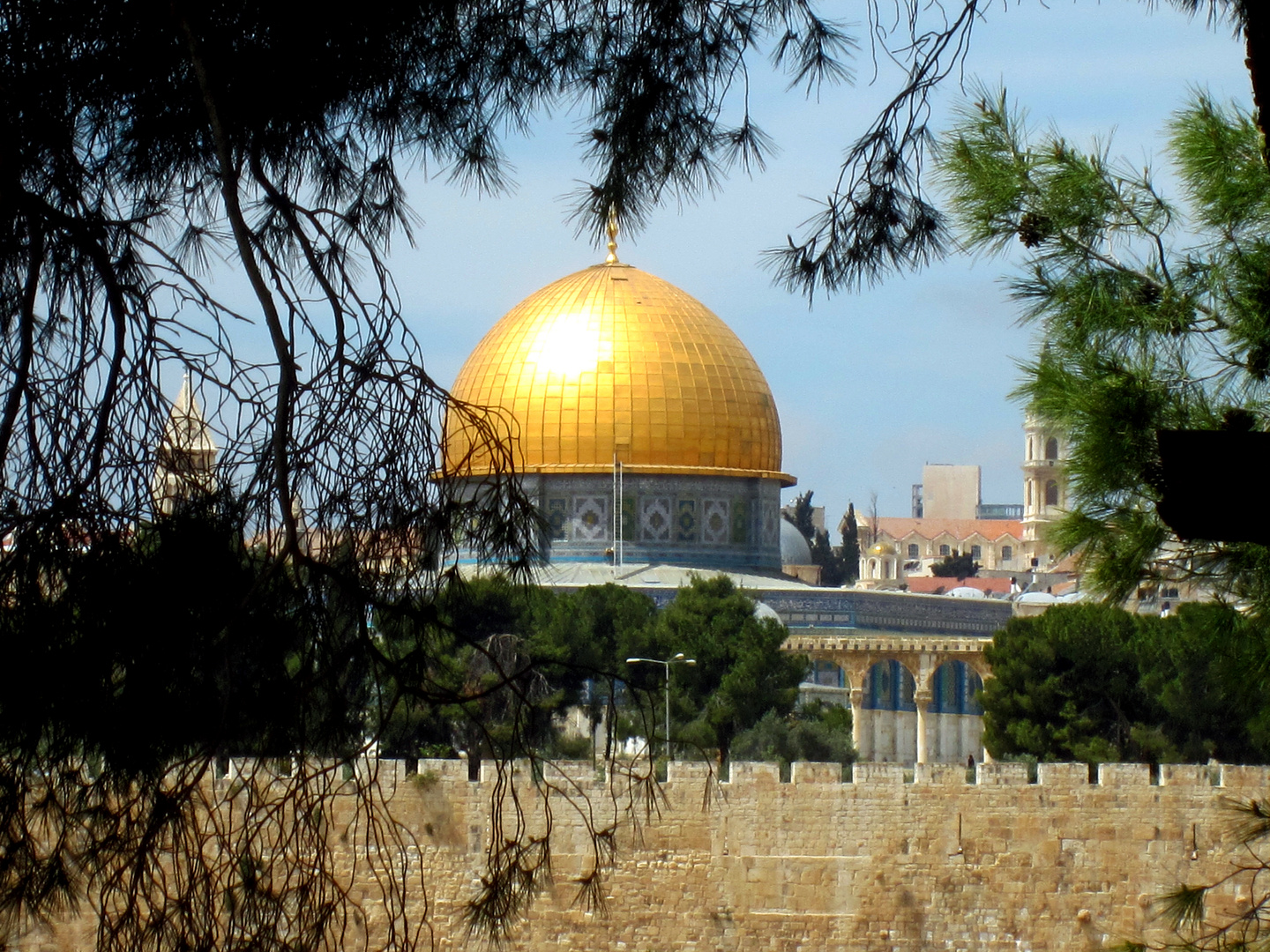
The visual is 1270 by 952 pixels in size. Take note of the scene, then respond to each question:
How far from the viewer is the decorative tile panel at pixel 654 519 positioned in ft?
98.0

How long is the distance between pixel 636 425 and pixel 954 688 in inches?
235

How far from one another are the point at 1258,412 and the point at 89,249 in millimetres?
2944

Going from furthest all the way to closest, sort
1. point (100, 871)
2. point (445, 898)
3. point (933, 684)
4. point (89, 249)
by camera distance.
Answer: point (933, 684)
point (445, 898)
point (89, 249)
point (100, 871)

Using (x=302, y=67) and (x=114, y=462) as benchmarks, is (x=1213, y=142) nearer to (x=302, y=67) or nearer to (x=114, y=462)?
(x=302, y=67)

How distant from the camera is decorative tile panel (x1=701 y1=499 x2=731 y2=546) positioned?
3020 centimetres

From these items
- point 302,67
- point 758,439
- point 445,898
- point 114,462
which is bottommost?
point 445,898

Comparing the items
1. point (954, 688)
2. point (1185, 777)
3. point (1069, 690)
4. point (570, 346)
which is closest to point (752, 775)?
point (1185, 777)

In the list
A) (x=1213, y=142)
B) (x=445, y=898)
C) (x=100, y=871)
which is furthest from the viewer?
(x=445, y=898)

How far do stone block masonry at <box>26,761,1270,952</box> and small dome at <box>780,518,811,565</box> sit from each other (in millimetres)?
28946

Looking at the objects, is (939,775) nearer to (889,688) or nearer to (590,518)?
(889,688)

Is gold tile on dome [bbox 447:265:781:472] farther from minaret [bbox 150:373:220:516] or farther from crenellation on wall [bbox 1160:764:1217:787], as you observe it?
minaret [bbox 150:373:220:516]

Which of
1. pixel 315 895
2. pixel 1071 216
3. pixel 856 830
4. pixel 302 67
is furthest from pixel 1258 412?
pixel 856 830

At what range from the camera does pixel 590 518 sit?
30.0 meters

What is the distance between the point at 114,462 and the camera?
3.52m
